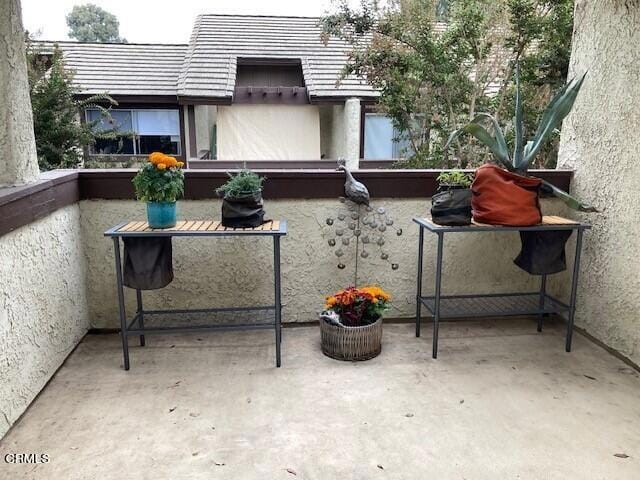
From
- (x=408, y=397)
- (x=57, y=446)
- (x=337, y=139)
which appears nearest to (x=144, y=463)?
(x=57, y=446)

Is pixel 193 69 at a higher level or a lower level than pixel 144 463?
higher

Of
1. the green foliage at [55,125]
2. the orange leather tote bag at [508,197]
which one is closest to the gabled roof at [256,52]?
the green foliage at [55,125]

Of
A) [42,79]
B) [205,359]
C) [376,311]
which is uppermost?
[42,79]

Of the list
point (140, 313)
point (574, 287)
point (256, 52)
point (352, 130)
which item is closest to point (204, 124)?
point (256, 52)

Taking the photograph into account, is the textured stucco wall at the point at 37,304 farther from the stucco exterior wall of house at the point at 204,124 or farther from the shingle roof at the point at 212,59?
the stucco exterior wall of house at the point at 204,124

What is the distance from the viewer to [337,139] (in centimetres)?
892

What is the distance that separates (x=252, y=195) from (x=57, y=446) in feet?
4.68

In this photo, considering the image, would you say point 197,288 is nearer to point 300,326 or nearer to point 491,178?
point 300,326

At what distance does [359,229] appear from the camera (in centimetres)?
312

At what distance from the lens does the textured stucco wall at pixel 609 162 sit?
2660 millimetres

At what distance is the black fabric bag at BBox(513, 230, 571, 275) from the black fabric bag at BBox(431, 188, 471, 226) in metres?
0.51

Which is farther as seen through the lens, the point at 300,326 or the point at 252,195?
the point at 300,326

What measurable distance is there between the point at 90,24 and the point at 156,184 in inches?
1140

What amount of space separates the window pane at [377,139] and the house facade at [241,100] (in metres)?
0.02
